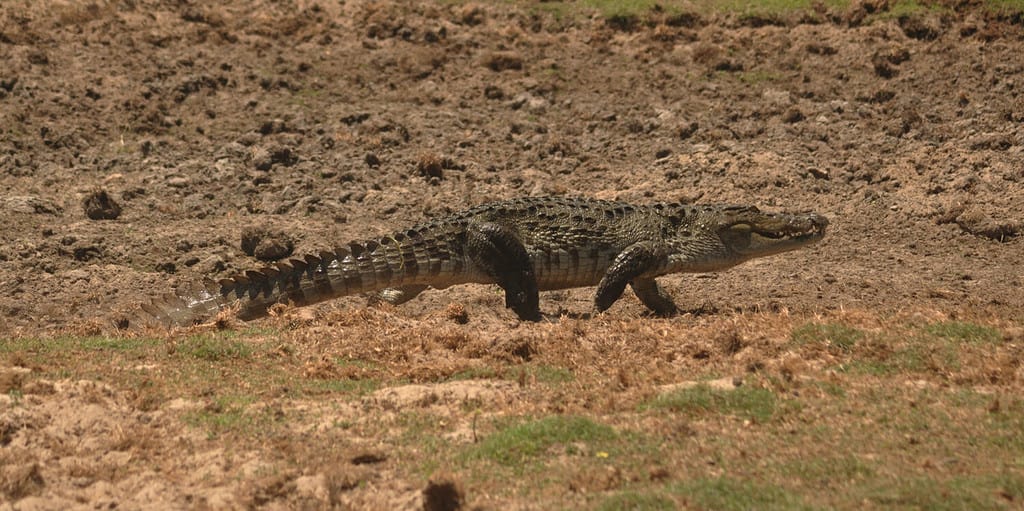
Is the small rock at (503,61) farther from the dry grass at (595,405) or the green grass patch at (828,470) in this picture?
the green grass patch at (828,470)

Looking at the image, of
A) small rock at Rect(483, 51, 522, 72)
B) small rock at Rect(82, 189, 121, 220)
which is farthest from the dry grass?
small rock at Rect(483, 51, 522, 72)

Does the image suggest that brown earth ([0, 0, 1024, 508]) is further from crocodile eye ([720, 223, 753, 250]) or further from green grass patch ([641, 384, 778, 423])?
green grass patch ([641, 384, 778, 423])

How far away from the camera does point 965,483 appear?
6.65m

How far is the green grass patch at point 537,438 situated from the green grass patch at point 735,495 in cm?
92

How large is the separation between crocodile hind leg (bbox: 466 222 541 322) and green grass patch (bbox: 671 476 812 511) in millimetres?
5360

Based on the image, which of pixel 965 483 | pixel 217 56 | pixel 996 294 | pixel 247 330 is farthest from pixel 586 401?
pixel 217 56

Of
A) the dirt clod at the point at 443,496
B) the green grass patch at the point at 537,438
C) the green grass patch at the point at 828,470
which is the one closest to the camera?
the dirt clod at the point at 443,496

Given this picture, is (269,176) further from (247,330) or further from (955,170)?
(955,170)

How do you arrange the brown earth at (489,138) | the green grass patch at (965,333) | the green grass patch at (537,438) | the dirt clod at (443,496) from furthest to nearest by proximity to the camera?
1. the brown earth at (489,138)
2. the green grass patch at (965,333)
3. the green grass patch at (537,438)
4. the dirt clod at (443,496)

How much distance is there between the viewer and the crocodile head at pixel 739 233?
41.4ft

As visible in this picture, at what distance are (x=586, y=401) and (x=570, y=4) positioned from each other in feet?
47.4

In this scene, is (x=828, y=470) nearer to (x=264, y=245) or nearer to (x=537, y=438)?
(x=537, y=438)

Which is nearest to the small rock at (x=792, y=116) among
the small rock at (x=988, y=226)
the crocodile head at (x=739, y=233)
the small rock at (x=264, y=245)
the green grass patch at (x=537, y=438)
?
the small rock at (x=988, y=226)

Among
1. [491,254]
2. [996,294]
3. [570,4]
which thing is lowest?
[996,294]
